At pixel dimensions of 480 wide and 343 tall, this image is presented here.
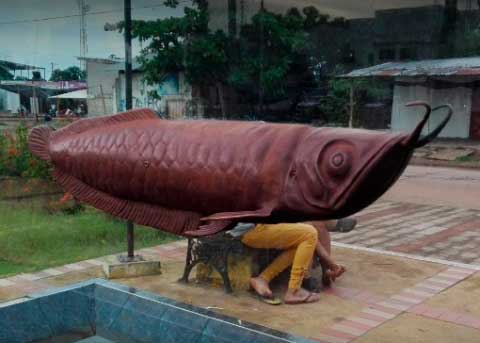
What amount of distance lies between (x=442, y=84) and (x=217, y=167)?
9068 millimetres

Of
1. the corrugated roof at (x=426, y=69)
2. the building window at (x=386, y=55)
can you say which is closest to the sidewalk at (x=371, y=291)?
the corrugated roof at (x=426, y=69)

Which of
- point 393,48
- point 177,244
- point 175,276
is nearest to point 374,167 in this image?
point 175,276

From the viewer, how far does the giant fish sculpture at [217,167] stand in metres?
1.23

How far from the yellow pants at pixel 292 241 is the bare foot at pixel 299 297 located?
40 millimetres

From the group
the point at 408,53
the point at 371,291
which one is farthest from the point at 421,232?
the point at 408,53

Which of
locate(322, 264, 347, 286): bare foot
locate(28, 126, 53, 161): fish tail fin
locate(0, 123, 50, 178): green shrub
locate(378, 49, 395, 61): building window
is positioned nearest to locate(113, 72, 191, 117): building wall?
locate(322, 264, 347, 286): bare foot

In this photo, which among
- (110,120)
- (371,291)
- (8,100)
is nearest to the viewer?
(110,120)

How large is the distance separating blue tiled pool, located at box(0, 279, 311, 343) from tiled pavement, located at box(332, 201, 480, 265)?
10.2ft

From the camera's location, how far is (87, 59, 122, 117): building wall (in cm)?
1156

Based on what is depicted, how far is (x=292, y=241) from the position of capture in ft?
12.1

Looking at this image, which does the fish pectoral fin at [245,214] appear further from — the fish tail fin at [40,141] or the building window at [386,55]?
the building window at [386,55]

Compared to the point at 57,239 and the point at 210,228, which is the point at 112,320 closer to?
the point at 210,228

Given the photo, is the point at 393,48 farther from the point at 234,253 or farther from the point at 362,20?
the point at 234,253

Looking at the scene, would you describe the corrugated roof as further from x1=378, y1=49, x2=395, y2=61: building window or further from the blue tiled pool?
the blue tiled pool
